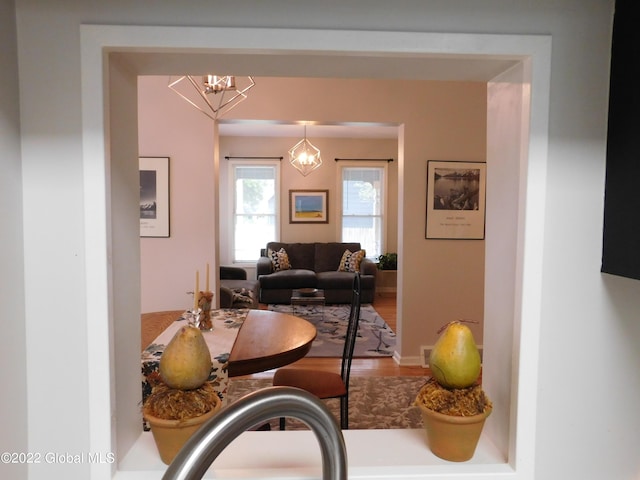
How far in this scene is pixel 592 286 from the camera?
2.85 feet

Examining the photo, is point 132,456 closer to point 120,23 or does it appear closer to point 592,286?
point 120,23

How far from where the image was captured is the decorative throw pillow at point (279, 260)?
703 centimetres

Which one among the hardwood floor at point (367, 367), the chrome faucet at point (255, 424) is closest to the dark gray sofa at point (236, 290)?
the hardwood floor at point (367, 367)

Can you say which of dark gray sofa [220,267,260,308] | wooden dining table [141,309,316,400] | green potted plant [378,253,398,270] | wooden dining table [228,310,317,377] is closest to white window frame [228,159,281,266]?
dark gray sofa [220,267,260,308]

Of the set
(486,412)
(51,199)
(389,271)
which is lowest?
(389,271)

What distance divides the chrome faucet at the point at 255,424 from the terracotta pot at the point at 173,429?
0.26 metres

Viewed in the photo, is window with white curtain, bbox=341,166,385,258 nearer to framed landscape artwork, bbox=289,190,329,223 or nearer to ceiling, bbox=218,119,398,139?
framed landscape artwork, bbox=289,190,329,223

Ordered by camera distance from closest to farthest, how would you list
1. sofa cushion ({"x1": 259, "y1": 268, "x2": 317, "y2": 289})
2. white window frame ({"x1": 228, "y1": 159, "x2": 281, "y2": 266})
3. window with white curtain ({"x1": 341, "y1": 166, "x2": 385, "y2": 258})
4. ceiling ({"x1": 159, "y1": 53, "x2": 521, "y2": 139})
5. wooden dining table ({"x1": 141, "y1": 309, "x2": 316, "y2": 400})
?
ceiling ({"x1": 159, "y1": 53, "x2": 521, "y2": 139}) < wooden dining table ({"x1": 141, "y1": 309, "x2": 316, "y2": 400}) < sofa cushion ({"x1": 259, "y1": 268, "x2": 317, "y2": 289}) < white window frame ({"x1": 228, "y1": 159, "x2": 281, "y2": 266}) < window with white curtain ({"x1": 341, "y1": 166, "x2": 385, "y2": 258})

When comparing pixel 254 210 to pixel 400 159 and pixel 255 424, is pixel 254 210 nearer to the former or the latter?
pixel 400 159

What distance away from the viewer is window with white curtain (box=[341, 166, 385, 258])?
7656 millimetres

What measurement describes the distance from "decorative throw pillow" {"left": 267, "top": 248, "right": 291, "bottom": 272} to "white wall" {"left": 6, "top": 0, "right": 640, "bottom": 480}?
20.3ft

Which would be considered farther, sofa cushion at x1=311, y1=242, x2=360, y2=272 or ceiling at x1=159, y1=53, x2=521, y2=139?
sofa cushion at x1=311, y1=242, x2=360, y2=272

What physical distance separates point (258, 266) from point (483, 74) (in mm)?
6052

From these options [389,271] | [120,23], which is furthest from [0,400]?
[389,271]
